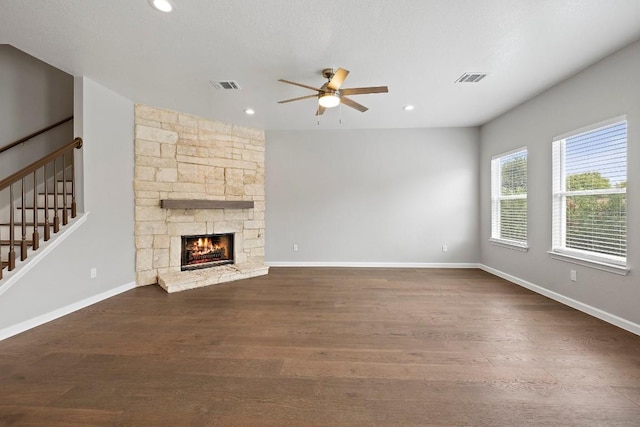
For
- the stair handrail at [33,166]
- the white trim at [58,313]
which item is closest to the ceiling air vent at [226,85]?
the stair handrail at [33,166]

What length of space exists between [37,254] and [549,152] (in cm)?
605

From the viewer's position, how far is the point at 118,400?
1.66 meters

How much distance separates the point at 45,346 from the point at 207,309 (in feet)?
4.38

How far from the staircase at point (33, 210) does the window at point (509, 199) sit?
19.5ft

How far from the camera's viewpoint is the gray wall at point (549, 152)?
2553 mm

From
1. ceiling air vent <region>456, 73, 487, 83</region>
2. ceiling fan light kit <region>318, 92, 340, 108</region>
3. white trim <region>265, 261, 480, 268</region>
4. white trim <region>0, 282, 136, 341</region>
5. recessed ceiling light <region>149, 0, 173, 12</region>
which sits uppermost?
ceiling air vent <region>456, 73, 487, 83</region>

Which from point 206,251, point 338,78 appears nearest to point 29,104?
point 206,251

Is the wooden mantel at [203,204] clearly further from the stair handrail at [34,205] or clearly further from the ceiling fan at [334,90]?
the ceiling fan at [334,90]

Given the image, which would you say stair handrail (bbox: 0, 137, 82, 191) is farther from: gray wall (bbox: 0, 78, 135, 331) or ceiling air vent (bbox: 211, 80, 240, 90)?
ceiling air vent (bbox: 211, 80, 240, 90)

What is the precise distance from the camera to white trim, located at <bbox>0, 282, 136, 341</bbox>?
2.49 m

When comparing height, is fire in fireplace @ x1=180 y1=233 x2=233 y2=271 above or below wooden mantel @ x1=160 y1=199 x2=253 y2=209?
below

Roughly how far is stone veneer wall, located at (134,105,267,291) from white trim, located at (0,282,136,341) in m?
0.40

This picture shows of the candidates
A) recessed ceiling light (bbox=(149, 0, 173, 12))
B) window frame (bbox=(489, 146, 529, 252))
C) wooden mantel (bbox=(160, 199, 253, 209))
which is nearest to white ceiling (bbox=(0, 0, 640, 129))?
recessed ceiling light (bbox=(149, 0, 173, 12))

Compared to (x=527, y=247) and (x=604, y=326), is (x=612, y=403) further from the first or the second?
(x=527, y=247)
